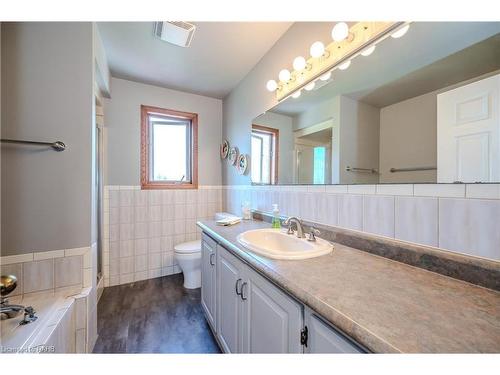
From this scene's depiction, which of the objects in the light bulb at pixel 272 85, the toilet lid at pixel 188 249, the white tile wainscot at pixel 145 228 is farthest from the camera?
the white tile wainscot at pixel 145 228

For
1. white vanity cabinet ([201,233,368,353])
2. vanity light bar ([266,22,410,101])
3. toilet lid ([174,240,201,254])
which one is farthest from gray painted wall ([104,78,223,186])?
vanity light bar ([266,22,410,101])

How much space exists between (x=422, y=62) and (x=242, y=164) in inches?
66.0

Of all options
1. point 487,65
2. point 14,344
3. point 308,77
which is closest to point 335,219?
point 487,65

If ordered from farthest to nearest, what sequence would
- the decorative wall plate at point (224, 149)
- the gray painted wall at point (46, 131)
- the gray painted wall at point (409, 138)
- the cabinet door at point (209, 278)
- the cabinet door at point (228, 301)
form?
1. the decorative wall plate at point (224, 149)
2. the cabinet door at point (209, 278)
3. the gray painted wall at point (46, 131)
4. the cabinet door at point (228, 301)
5. the gray painted wall at point (409, 138)

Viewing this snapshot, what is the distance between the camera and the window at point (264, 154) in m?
1.80

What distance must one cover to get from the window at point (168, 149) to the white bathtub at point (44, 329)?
4.83 ft

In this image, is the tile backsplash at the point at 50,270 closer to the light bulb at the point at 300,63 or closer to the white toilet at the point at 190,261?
the white toilet at the point at 190,261

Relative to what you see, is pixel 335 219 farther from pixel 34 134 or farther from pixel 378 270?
pixel 34 134

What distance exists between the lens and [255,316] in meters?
0.90

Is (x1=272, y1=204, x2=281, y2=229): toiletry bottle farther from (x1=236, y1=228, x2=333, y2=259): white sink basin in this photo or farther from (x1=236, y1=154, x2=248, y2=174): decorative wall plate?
(x1=236, y1=154, x2=248, y2=174): decorative wall plate

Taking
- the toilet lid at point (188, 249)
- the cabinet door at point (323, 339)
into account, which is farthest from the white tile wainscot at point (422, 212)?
the toilet lid at point (188, 249)

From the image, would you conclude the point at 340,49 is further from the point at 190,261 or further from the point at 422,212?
the point at 190,261

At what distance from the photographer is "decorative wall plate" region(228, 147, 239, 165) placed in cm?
242

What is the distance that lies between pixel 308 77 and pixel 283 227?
1.08 m
